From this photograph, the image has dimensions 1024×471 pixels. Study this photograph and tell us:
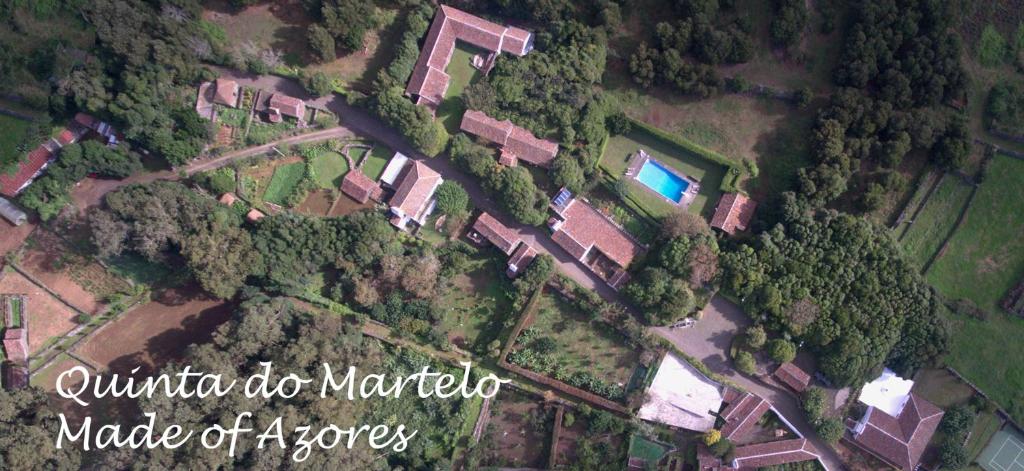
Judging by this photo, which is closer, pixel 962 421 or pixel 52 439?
pixel 52 439

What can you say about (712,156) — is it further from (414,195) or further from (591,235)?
(414,195)

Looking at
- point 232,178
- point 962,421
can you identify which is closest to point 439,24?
point 232,178

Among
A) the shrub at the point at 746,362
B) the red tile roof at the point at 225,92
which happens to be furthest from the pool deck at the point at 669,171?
the red tile roof at the point at 225,92

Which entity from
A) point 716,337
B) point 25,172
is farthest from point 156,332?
point 716,337

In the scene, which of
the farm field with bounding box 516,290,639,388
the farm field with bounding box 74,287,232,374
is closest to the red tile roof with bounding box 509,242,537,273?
the farm field with bounding box 516,290,639,388

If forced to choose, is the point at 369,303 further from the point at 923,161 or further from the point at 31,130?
the point at 923,161

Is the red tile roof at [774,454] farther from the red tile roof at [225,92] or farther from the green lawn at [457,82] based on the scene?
the red tile roof at [225,92]
